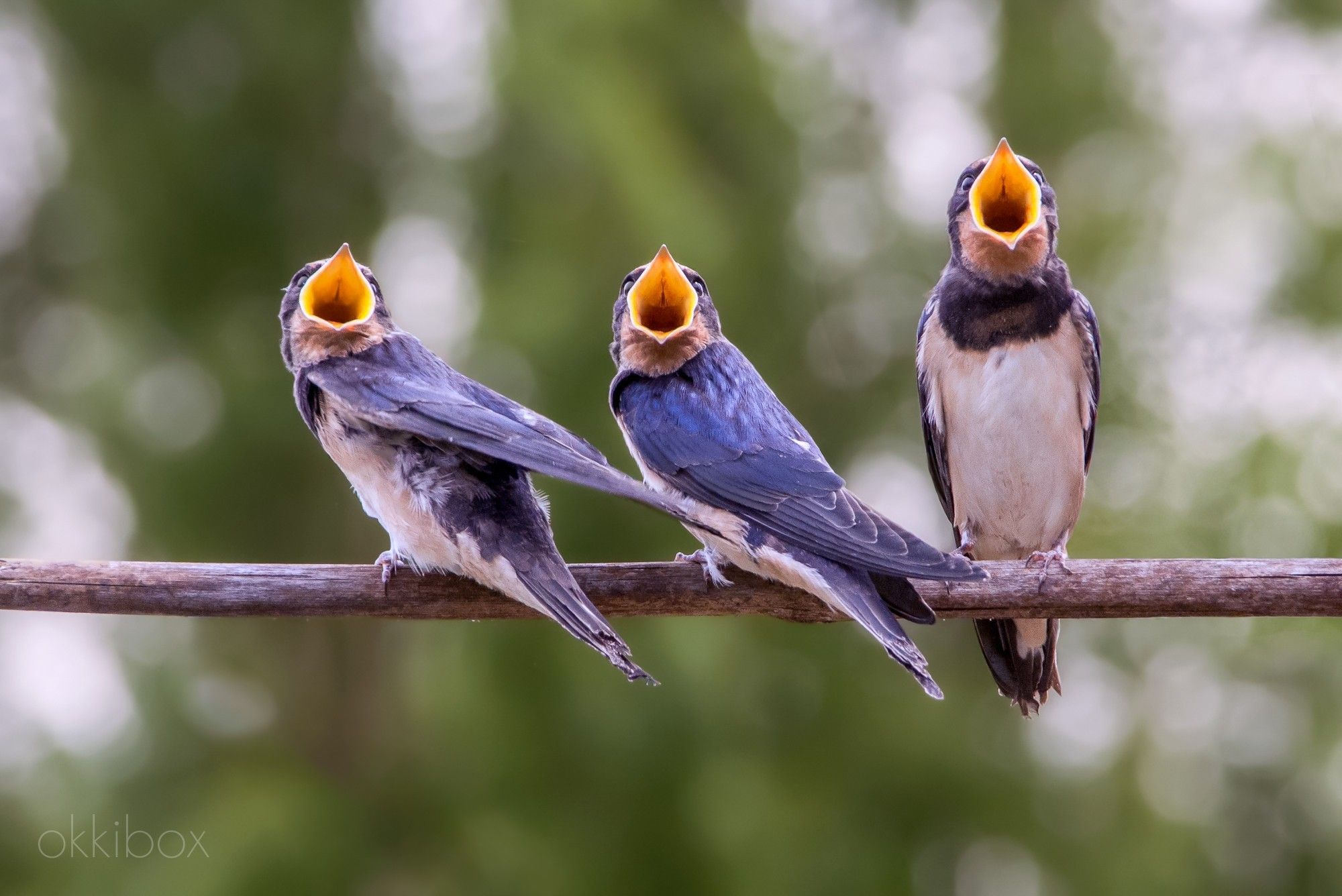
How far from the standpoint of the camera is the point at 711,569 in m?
2.77

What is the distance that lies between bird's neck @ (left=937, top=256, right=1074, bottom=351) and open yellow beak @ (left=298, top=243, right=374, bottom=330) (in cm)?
142

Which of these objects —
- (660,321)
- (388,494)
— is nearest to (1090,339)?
(660,321)

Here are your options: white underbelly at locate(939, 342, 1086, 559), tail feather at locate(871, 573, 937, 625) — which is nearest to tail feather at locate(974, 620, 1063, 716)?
white underbelly at locate(939, 342, 1086, 559)

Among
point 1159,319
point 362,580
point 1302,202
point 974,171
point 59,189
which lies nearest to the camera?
point 362,580

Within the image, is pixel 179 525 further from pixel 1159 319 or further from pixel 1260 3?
pixel 1260 3

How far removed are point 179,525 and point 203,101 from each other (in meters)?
1.53

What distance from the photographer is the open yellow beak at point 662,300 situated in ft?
9.95

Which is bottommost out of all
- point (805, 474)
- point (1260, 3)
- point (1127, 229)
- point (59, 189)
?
point (805, 474)

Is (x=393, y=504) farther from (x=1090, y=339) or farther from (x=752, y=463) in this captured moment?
(x=1090, y=339)

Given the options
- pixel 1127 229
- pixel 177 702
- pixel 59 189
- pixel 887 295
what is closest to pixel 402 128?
pixel 59 189

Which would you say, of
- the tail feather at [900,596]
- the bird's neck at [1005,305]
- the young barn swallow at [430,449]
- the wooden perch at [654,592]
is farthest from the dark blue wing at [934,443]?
the young barn swallow at [430,449]

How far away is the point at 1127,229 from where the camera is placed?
4586 millimetres

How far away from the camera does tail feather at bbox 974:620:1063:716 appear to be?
11.4ft

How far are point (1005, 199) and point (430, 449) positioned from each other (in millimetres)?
1425
